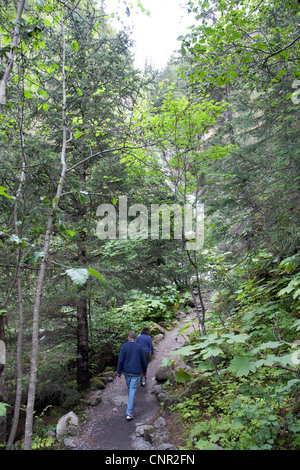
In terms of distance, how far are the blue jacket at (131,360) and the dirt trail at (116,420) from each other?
961 mm

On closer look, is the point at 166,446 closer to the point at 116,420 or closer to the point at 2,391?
the point at 116,420

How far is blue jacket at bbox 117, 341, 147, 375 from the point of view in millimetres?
5961

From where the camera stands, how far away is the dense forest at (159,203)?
11.2 feet

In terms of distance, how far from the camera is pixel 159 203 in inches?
258

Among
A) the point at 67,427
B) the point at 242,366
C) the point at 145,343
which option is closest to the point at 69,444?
the point at 67,427

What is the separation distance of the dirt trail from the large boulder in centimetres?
19

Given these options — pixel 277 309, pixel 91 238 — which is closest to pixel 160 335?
pixel 91 238

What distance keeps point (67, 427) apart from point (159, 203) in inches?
213

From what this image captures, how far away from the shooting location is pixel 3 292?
5348 millimetres

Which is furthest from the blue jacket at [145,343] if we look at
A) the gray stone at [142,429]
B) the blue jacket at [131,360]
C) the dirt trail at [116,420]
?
the gray stone at [142,429]

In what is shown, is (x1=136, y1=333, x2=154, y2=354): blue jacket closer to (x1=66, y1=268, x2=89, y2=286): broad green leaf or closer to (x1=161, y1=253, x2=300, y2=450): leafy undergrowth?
(x1=161, y1=253, x2=300, y2=450): leafy undergrowth

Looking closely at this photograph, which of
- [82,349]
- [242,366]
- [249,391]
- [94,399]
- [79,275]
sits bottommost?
[94,399]

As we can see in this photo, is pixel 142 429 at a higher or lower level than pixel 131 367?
lower

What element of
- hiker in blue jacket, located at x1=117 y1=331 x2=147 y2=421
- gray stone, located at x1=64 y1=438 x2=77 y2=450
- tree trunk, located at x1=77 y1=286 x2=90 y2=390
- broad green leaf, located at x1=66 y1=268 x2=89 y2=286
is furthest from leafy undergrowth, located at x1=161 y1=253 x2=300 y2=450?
tree trunk, located at x1=77 y1=286 x2=90 y2=390
